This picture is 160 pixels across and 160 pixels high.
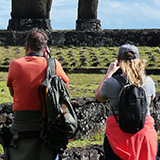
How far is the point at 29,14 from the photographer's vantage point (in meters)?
15.2

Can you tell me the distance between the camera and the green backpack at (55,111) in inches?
104

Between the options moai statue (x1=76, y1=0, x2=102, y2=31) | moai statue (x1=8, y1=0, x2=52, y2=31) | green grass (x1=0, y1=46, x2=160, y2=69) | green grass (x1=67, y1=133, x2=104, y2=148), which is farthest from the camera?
moai statue (x1=76, y1=0, x2=102, y2=31)

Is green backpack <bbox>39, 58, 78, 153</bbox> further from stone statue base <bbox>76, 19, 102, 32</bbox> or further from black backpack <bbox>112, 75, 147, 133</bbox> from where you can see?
stone statue base <bbox>76, 19, 102, 32</bbox>

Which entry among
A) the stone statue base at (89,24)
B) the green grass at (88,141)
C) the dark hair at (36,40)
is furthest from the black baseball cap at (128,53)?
the stone statue base at (89,24)

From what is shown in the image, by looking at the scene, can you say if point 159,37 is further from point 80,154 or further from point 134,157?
point 134,157

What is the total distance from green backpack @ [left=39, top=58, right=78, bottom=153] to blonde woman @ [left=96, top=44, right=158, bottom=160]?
27 cm

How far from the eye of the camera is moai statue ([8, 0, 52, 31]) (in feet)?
49.3

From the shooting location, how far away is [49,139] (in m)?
2.69

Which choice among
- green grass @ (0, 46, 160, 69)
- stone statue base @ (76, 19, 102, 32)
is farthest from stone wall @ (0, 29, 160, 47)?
stone statue base @ (76, 19, 102, 32)

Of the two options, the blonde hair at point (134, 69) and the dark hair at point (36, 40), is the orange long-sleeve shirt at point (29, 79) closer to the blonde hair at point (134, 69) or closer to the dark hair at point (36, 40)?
the dark hair at point (36, 40)

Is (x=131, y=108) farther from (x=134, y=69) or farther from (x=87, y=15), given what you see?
(x=87, y=15)

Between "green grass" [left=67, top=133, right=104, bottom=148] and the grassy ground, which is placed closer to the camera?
"green grass" [left=67, top=133, right=104, bottom=148]

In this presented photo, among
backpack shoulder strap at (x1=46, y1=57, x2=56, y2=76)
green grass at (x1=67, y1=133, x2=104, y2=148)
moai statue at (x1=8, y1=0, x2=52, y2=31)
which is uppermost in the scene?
moai statue at (x1=8, y1=0, x2=52, y2=31)

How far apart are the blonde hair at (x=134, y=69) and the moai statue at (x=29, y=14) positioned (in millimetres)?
12797
